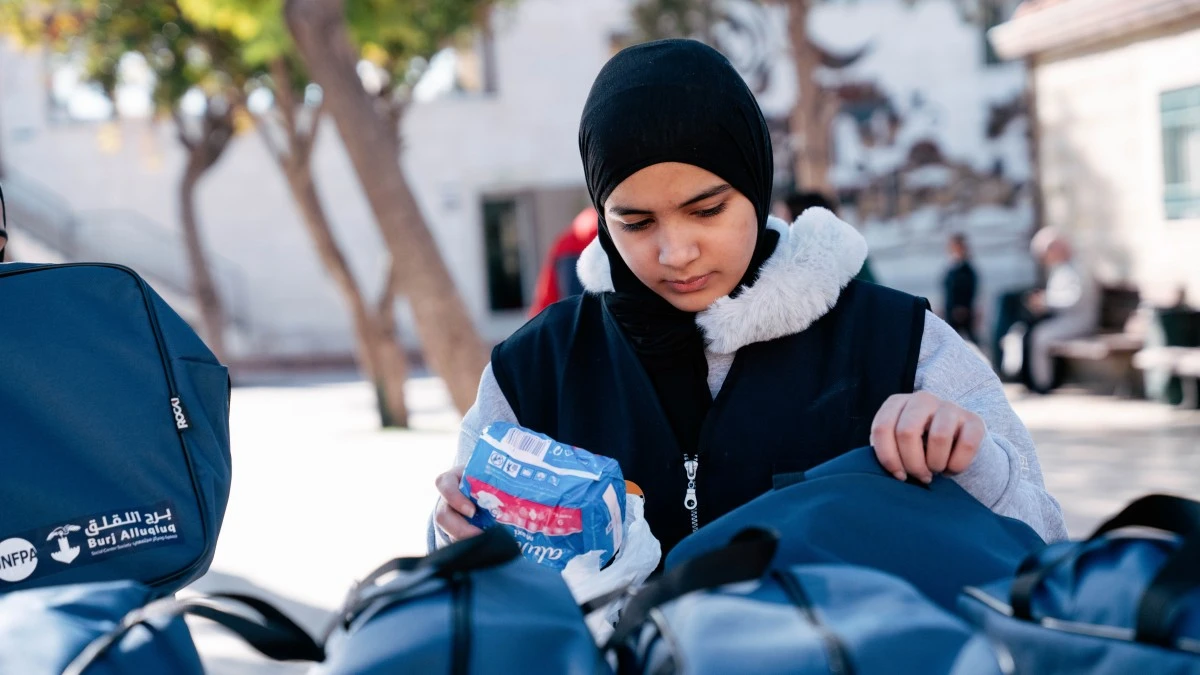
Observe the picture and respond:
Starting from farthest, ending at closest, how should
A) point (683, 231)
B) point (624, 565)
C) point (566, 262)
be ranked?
point (566, 262)
point (683, 231)
point (624, 565)

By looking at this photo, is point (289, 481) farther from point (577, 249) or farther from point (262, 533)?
point (577, 249)

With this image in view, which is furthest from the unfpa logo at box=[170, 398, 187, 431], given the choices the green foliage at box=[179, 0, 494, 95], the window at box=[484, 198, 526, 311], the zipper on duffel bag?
the window at box=[484, 198, 526, 311]

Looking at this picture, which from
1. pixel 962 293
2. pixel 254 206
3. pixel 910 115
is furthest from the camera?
pixel 254 206

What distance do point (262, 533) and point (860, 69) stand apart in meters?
19.5

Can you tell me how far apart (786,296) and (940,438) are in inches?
17.1

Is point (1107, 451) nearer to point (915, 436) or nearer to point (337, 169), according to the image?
point (915, 436)

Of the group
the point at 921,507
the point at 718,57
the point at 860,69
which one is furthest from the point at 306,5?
the point at 860,69

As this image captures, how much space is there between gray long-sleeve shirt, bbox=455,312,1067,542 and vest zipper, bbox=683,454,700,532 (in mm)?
145

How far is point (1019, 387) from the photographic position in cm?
1417

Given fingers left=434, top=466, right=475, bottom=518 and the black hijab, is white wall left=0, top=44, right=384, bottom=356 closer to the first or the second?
the black hijab

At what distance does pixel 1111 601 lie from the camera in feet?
4.44

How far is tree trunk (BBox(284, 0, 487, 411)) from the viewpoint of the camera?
740 centimetres

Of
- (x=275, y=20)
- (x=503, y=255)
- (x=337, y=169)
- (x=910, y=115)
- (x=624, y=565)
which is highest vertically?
(x=275, y=20)

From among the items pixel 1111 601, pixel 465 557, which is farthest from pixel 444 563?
pixel 1111 601
